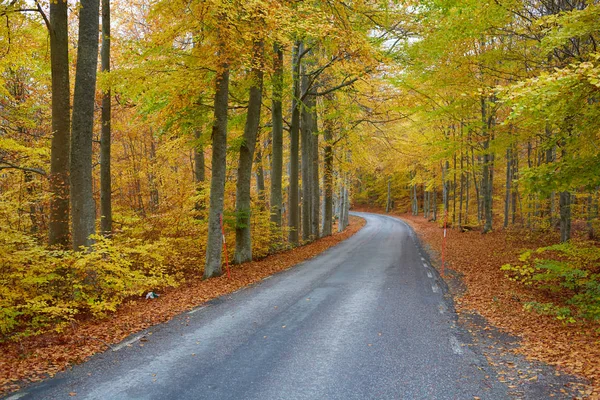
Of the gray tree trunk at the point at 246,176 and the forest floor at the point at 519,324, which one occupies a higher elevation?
the gray tree trunk at the point at 246,176

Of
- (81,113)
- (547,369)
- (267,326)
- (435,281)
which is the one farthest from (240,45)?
(547,369)

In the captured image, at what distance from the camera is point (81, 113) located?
750 centimetres

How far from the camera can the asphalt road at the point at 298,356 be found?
4.06 metres

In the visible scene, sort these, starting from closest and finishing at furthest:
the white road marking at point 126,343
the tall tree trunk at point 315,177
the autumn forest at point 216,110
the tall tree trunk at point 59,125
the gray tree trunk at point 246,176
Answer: the white road marking at point 126,343
the autumn forest at point 216,110
the tall tree trunk at point 59,125
the gray tree trunk at point 246,176
the tall tree trunk at point 315,177

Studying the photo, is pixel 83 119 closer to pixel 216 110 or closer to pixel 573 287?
pixel 216 110

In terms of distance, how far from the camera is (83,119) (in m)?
7.52

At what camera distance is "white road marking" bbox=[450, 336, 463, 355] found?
201 inches

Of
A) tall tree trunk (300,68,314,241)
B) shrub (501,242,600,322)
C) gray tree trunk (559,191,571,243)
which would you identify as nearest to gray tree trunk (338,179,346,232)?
tall tree trunk (300,68,314,241)

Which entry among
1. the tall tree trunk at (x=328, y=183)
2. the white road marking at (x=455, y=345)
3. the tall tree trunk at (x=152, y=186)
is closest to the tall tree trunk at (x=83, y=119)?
the white road marking at (x=455, y=345)

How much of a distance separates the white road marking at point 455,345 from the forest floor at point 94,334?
492 centimetres

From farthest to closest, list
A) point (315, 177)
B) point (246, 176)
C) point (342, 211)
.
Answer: point (342, 211)
point (315, 177)
point (246, 176)

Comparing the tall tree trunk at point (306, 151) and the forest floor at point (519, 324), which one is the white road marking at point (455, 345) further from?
the tall tree trunk at point (306, 151)

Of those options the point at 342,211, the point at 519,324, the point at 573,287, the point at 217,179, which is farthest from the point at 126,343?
the point at 342,211

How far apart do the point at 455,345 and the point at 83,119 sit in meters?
7.95
